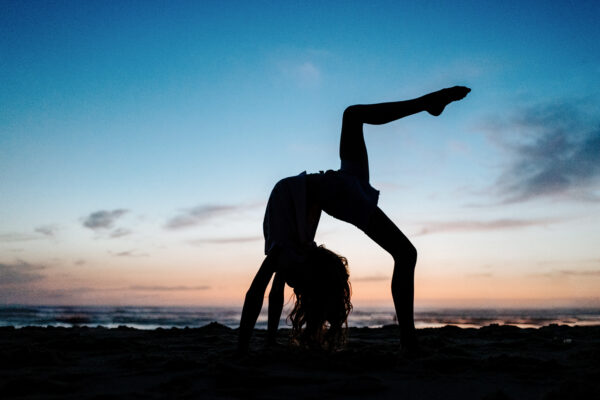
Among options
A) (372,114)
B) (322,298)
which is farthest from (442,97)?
(322,298)

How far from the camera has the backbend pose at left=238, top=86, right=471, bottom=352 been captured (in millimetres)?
3197

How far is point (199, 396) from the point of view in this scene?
1942 millimetres

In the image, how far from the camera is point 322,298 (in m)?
3.29

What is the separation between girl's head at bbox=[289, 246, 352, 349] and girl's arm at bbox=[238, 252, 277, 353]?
0.27 metres

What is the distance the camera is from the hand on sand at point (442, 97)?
11.3ft

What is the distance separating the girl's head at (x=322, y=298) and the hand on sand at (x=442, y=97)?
1379 mm

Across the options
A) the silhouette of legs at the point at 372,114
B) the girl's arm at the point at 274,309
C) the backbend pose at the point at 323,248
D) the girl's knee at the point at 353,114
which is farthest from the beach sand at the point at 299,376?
the girl's knee at the point at 353,114

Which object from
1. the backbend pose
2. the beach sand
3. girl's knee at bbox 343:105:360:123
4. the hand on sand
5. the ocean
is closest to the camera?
the beach sand

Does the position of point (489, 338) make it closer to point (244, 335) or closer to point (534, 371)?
point (534, 371)

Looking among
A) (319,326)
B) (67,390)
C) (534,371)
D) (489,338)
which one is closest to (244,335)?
(319,326)

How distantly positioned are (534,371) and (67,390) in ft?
8.27

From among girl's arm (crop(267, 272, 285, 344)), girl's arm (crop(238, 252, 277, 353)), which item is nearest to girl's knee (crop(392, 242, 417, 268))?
girl's arm (crop(238, 252, 277, 353))

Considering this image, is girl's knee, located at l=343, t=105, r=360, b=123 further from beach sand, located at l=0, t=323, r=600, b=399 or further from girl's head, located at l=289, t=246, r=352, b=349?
beach sand, located at l=0, t=323, r=600, b=399

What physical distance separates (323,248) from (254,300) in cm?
68
